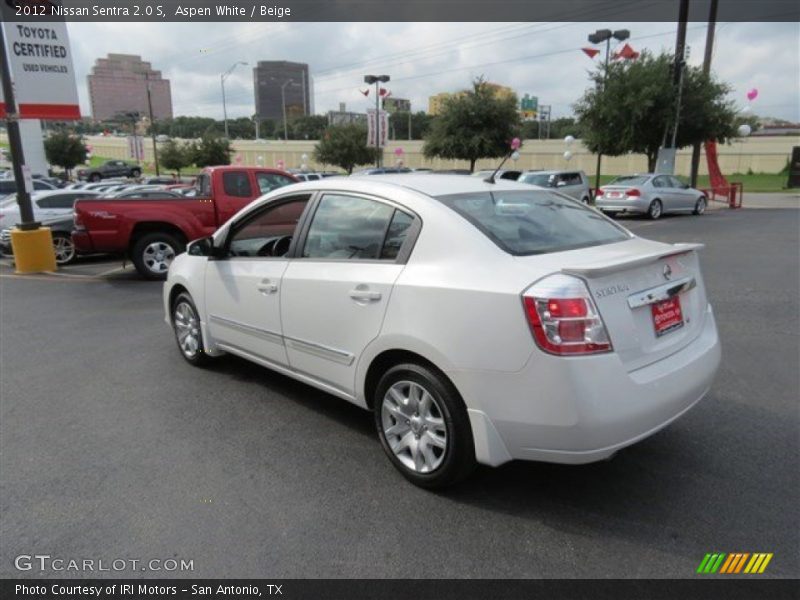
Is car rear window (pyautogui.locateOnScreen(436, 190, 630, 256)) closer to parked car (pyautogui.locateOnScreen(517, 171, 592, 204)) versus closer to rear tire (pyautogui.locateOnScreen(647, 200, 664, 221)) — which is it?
parked car (pyautogui.locateOnScreen(517, 171, 592, 204))

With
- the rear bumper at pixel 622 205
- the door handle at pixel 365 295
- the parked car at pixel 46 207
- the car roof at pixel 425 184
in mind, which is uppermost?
the car roof at pixel 425 184

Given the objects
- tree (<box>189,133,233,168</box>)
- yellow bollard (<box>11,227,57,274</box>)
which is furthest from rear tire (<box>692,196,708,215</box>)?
tree (<box>189,133,233,168</box>)

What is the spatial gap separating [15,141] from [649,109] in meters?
22.6

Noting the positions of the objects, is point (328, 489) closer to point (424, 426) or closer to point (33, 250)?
point (424, 426)

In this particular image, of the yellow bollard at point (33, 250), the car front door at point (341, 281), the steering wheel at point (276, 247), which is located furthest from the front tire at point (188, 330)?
the yellow bollard at point (33, 250)

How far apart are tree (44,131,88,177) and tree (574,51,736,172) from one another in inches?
1850

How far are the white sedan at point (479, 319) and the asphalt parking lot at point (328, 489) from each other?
369 millimetres

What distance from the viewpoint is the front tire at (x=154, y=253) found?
32.5 ft

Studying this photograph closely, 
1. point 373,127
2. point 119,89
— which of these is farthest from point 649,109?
point 119,89

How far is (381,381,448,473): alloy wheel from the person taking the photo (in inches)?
120

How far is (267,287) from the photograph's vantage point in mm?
4016

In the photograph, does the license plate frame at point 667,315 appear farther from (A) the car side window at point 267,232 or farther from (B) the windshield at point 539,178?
(B) the windshield at point 539,178

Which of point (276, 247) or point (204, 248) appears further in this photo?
point (204, 248)
